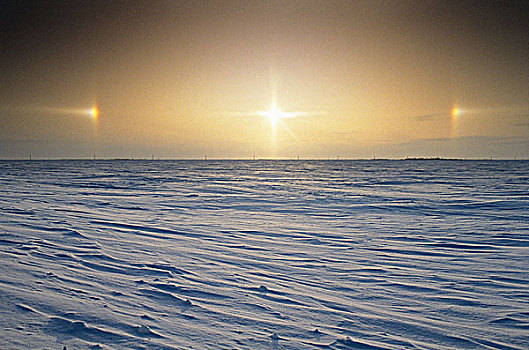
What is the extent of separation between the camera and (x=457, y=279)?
16.3 feet

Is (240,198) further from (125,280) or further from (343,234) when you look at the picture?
(125,280)

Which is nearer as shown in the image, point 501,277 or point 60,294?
point 60,294

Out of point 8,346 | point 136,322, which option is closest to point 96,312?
point 136,322

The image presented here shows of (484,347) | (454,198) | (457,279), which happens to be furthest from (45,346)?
(454,198)

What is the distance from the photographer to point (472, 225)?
916 centimetres

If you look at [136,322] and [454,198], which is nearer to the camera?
[136,322]

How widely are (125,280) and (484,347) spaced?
158 inches

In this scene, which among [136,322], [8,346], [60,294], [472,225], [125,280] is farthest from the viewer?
[472,225]

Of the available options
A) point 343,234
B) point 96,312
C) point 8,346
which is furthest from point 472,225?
point 8,346

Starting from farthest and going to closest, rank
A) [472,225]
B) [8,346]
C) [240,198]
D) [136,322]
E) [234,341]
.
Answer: [240,198] → [472,225] → [136,322] → [234,341] → [8,346]

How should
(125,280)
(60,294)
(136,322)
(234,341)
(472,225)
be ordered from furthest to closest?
(472,225) < (125,280) < (60,294) < (136,322) < (234,341)

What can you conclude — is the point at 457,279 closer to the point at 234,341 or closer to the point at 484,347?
the point at 484,347

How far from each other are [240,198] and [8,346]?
11.9 meters

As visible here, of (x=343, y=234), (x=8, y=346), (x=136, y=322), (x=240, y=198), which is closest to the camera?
(x=8, y=346)
